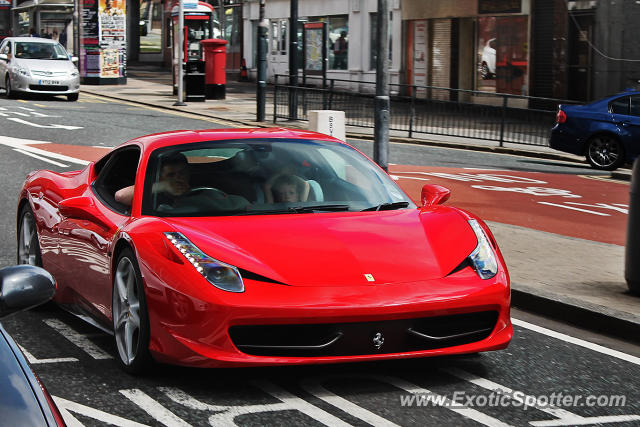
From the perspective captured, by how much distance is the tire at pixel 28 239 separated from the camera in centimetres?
780

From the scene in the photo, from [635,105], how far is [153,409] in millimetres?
16376

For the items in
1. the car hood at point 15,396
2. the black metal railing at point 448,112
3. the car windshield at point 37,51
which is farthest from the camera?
the car windshield at point 37,51

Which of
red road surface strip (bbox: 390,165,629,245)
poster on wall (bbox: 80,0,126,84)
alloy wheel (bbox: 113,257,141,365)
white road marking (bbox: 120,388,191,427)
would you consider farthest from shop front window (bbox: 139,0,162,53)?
white road marking (bbox: 120,388,191,427)

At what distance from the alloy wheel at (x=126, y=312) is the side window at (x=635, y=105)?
15.5m

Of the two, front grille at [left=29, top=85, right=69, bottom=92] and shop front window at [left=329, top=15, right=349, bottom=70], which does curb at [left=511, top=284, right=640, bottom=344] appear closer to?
front grille at [left=29, top=85, right=69, bottom=92]

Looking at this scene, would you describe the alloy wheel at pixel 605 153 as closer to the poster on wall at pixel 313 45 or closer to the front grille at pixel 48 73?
the front grille at pixel 48 73

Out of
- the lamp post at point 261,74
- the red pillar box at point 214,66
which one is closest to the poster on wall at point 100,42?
the red pillar box at point 214,66

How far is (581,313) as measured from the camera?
7.45 meters

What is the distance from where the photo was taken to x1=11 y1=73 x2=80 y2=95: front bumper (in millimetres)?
31172

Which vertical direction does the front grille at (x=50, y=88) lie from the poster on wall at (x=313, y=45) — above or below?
below

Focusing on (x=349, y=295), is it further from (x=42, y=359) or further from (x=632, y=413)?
(x=42, y=359)

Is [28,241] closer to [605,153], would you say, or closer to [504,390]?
[504,390]

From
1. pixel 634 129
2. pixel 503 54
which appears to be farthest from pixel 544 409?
pixel 503 54

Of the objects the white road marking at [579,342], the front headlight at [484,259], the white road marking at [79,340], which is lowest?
the white road marking at [579,342]
